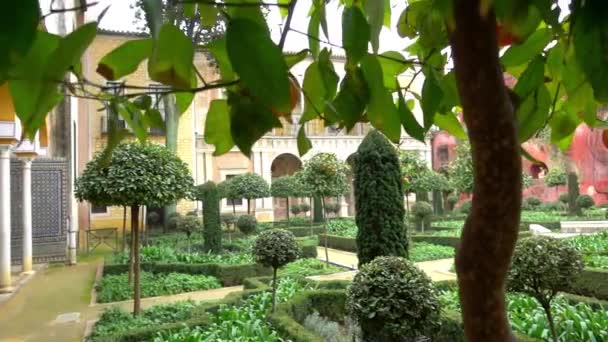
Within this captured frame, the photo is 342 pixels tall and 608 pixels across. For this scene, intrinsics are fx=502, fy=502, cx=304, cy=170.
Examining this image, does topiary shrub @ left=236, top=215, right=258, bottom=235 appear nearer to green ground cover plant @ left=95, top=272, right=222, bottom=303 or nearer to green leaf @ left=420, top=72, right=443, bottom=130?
green ground cover plant @ left=95, top=272, right=222, bottom=303

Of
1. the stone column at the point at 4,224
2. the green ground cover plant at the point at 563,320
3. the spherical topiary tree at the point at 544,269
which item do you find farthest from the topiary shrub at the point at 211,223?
the spherical topiary tree at the point at 544,269

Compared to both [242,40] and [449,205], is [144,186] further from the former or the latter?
[449,205]

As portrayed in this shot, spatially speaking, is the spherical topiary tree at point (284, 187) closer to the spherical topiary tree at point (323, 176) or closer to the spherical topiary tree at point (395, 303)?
the spherical topiary tree at point (323, 176)

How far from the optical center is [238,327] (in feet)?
17.4

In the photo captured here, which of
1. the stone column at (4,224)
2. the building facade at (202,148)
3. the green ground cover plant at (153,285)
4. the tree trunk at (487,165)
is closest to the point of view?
the tree trunk at (487,165)

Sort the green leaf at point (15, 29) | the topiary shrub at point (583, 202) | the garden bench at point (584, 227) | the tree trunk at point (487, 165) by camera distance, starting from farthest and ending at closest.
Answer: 1. the topiary shrub at point (583, 202)
2. the garden bench at point (584, 227)
3. the tree trunk at point (487, 165)
4. the green leaf at point (15, 29)

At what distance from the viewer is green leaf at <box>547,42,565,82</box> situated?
0.79 m

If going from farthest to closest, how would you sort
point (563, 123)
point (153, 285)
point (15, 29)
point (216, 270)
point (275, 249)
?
point (216, 270) < point (153, 285) < point (275, 249) < point (563, 123) < point (15, 29)

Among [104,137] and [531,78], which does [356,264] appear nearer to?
[104,137]

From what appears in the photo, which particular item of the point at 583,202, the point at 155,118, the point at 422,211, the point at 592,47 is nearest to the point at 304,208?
the point at 422,211

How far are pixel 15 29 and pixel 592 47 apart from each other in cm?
54

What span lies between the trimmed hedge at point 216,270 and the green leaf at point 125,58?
958 centimetres

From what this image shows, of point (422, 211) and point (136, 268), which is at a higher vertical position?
point (422, 211)

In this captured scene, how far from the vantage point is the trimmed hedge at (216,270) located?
9766mm
